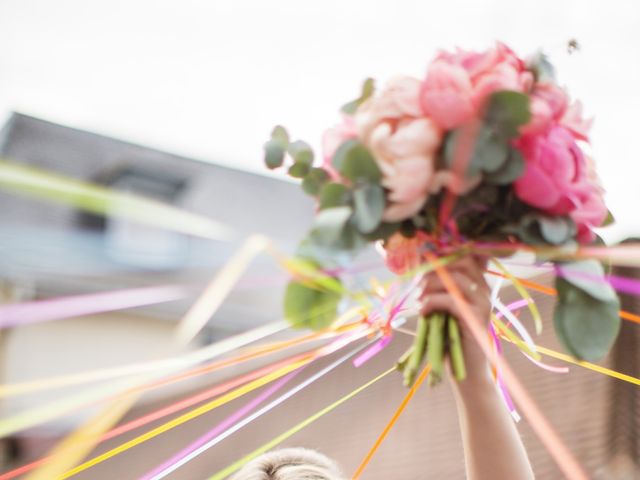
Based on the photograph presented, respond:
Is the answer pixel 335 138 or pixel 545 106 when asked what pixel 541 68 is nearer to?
pixel 545 106

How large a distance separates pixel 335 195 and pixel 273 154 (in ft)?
0.60

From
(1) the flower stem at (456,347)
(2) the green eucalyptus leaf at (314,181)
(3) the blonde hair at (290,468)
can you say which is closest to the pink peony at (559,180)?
(1) the flower stem at (456,347)

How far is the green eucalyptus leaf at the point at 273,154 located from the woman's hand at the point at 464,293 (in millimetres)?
312

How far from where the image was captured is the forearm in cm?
133

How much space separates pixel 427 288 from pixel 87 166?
9974mm

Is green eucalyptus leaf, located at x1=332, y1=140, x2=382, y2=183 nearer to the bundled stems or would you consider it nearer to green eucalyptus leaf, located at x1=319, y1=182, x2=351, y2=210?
green eucalyptus leaf, located at x1=319, y1=182, x2=351, y2=210

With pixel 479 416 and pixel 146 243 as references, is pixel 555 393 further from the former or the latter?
pixel 146 243

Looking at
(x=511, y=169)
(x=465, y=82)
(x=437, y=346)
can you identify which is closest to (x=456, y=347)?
(x=437, y=346)

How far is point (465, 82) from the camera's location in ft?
3.62

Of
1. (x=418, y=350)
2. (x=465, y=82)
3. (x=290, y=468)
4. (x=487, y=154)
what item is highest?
Answer: (x=465, y=82)

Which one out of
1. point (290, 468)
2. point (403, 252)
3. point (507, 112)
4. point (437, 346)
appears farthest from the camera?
point (290, 468)

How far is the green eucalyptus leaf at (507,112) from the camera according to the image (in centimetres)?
104

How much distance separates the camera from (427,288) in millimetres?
1204

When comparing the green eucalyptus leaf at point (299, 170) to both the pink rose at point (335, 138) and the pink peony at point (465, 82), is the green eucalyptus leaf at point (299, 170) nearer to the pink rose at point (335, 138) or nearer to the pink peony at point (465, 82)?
the pink rose at point (335, 138)
